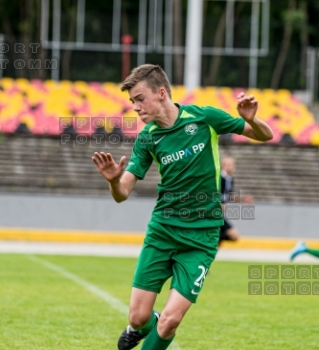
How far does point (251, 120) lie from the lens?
677cm

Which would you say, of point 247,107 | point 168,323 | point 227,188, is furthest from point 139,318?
point 227,188

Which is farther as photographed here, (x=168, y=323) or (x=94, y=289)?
(x=94, y=289)

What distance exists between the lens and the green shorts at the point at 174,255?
6.68 meters

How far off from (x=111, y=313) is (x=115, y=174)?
4.04m

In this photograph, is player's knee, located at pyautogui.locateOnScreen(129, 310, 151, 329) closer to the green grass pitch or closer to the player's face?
the green grass pitch

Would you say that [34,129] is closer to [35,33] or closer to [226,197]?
[35,33]

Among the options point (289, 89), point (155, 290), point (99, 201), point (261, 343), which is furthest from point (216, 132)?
point (289, 89)

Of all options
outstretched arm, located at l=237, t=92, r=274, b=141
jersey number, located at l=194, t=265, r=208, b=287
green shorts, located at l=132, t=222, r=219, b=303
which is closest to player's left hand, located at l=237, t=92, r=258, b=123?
outstretched arm, located at l=237, t=92, r=274, b=141

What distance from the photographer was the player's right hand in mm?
6250

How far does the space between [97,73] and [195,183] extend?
989 inches

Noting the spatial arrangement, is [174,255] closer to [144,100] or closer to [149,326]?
[149,326]

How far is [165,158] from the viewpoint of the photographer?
683 centimetres

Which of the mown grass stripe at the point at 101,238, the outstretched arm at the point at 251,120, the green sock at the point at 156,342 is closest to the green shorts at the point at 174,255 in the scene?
the green sock at the point at 156,342

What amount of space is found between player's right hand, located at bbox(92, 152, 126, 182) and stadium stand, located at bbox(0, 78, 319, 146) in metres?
19.5
